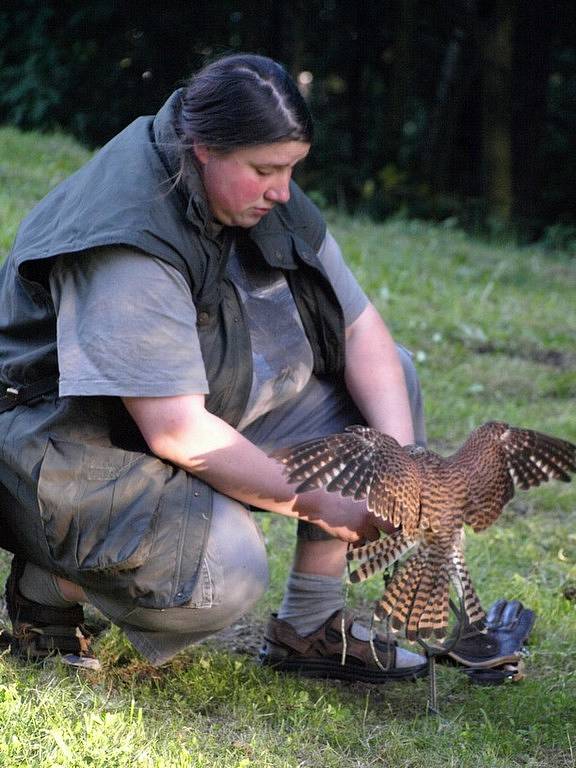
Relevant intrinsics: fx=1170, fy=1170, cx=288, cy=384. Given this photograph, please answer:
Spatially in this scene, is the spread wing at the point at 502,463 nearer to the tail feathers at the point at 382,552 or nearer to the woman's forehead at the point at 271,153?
the tail feathers at the point at 382,552

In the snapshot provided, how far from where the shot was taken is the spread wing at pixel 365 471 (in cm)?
289

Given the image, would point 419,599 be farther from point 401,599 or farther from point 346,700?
point 346,700

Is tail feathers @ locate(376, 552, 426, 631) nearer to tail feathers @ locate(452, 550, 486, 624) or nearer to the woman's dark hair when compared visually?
tail feathers @ locate(452, 550, 486, 624)

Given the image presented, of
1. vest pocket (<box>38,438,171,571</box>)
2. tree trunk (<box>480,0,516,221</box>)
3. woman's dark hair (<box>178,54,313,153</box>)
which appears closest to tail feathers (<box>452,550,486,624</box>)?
vest pocket (<box>38,438,171,571</box>)

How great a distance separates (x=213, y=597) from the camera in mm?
2891

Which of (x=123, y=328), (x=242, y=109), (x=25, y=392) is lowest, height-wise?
(x=25, y=392)

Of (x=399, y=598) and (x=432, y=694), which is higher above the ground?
(x=399, y=598)

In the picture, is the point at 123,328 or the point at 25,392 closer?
the point at 123,328

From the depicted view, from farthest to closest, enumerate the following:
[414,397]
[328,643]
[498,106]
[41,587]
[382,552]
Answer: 1. [498,106]
2. [414,397]
3. [328,643]
4. [41,587]
5. [382,552]

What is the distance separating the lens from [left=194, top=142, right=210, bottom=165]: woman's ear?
2.95 meters

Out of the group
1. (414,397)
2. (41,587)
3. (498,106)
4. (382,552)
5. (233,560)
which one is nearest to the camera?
(233,560)

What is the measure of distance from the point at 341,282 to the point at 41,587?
48.8 inches

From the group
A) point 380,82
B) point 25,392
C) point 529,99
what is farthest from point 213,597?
point 380,82

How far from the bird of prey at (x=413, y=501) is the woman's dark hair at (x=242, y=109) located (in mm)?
785
